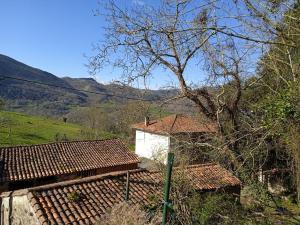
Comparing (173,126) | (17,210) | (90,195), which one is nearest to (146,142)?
(173,126)

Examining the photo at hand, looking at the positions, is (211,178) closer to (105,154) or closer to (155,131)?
(105,154)

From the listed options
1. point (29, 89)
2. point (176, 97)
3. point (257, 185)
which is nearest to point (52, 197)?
point (176, 97)

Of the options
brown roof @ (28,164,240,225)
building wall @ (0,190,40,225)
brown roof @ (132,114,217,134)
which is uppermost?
brown roof @ (132,114,217,134)

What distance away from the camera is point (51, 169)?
22.1 metres

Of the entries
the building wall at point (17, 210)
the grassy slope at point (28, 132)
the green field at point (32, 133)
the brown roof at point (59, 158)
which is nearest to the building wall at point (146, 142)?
the brown roof at point (59, 158)

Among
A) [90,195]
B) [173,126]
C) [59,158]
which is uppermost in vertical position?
[173,126]

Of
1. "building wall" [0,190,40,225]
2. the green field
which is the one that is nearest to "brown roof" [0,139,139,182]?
"building wall" [0,190,40,225]

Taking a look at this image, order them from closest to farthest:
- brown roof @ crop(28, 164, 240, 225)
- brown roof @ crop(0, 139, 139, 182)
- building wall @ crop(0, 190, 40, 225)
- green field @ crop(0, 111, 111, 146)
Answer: brown roof @ crop(28, 164, 240, 225) → building wall @ crop(0, 190, 40, 225) → brown roof @ crop(0, 139, 139, 182) → green field @ crop(0, 111, 111, 146)

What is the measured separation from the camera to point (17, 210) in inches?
519

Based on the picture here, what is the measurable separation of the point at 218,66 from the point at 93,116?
149 ft

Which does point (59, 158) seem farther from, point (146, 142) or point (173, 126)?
point (146, 142)

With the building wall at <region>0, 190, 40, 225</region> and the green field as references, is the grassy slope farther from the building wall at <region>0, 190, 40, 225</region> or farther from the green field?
the building wall at <region>0, 190, 40, 225</region>

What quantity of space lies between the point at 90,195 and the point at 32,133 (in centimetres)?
4142

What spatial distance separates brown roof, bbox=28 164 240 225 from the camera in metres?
11.6
